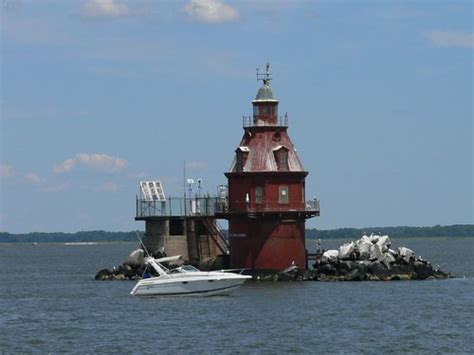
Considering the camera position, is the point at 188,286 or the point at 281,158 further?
the point at 281,158

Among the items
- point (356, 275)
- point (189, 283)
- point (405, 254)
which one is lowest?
point (189, 283)

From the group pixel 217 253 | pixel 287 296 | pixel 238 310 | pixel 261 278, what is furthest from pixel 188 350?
pixel 217 253

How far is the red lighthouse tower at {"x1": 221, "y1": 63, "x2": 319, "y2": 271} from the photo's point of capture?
234 ft

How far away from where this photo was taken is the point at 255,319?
5538 cm

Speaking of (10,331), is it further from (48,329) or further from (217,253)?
(217,253)

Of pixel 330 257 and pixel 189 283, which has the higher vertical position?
pixel 330 257

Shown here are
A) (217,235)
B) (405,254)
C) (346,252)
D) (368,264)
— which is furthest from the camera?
(217,235)

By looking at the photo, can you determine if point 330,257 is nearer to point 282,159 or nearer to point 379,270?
point 379,270

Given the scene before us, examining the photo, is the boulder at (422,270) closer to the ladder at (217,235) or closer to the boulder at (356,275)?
the boulder at (356,275)

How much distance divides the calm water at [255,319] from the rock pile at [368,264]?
1200mm

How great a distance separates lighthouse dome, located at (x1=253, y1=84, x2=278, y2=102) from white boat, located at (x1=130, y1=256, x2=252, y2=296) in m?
12.0

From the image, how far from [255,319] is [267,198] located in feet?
53.9

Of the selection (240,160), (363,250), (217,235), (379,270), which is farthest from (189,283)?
(217,235)

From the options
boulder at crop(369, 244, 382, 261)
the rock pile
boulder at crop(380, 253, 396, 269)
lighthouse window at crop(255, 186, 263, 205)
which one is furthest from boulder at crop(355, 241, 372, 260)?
lighthouse window at crop(255, 186, 263, 205)
